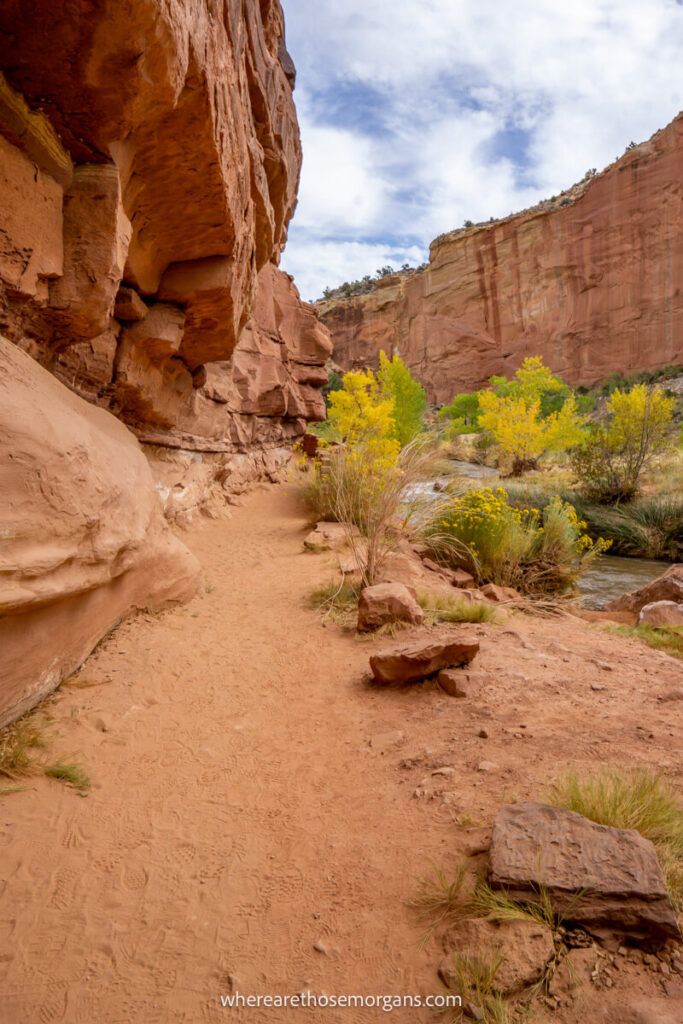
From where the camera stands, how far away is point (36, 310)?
127 inches

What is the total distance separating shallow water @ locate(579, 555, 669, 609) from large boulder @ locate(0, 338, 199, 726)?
19.1 ft

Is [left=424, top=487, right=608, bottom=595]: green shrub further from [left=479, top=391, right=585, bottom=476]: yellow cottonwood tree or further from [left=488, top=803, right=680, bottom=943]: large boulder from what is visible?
[left=479, top=391, right=585, bottom=476]: yellow cottonwood tree

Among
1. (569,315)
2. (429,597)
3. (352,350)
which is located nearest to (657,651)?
(429,597)

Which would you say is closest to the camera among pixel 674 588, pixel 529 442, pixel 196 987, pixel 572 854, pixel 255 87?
pixel 196 987

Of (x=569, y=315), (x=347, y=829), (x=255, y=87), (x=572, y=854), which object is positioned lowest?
(x=347, y=829)

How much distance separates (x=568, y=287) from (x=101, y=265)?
36368 mm

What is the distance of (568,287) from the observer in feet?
109

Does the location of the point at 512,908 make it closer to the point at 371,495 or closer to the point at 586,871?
the point at 586,871

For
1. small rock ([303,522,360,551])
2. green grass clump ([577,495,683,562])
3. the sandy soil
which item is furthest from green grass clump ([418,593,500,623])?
green grass clump ([577,495,683,562])

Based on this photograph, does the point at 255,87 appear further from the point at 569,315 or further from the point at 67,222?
the point at 569,315

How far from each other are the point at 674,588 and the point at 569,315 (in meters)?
32.7

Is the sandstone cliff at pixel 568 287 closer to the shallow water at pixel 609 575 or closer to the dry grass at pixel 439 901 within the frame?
the shallow water at pixel 609 575

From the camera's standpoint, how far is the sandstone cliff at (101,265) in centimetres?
234

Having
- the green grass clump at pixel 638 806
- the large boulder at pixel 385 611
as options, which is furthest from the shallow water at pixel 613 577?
the green grass clump at pixel 638 806
